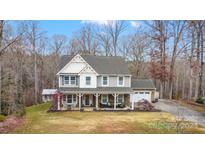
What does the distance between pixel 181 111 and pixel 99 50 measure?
2.75 meters

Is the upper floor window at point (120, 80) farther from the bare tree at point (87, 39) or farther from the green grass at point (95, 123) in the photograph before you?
the bare tree at point (87, 39)

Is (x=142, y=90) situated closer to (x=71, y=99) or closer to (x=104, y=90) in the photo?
(x=104, y=90)

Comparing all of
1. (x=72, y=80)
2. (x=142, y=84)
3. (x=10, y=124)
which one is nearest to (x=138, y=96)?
(x=142, y=84)

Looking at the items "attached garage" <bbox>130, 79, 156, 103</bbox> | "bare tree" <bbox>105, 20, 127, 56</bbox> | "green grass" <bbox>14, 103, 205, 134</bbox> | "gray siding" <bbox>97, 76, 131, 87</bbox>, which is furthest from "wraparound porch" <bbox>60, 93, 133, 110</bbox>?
"bare tree" <bbox>105, 20, 127, 56</bbox>

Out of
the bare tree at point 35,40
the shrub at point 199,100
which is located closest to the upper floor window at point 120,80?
the shrub at point 199,100

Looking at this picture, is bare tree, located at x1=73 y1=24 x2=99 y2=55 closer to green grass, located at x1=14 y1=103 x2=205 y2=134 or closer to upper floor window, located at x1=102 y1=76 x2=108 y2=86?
green grass, located at x1=14 y1=103 x2=205 y2=134

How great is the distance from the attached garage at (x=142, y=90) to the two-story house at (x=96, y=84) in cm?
15

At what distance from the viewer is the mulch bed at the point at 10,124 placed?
20.3 feet

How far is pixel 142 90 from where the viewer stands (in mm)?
8961

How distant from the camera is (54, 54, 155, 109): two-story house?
9.31m

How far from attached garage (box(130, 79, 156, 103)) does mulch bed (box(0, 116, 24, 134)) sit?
364cm

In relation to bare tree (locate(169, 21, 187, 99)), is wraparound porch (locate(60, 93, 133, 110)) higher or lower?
lower
